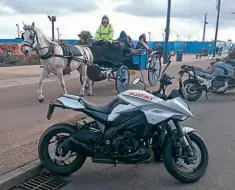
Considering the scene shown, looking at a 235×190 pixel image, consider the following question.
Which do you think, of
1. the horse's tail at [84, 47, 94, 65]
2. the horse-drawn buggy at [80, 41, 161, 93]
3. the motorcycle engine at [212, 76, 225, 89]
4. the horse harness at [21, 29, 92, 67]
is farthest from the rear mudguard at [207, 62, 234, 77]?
the horse harness at [21, 29, 92, 67]

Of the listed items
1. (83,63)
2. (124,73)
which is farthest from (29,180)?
(124,73)

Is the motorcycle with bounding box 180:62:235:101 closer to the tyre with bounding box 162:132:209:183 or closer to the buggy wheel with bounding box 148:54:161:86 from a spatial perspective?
the buggy wheel with bounding box 148:54:161:86

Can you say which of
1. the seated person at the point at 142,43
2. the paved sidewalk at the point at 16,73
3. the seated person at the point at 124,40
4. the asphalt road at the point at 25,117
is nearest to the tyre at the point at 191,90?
the asphalt road at the point at 25,117

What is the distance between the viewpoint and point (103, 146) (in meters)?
4.33

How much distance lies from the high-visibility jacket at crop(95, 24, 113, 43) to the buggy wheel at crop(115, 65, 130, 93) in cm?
114

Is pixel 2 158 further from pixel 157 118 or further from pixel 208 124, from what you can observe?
pixel 208 124

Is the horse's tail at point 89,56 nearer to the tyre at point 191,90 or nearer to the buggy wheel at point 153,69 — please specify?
the buggy wheel at point 153,69

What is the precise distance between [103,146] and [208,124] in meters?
4.09

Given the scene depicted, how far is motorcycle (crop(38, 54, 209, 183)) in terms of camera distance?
420cm

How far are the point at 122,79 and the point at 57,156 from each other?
690 cm

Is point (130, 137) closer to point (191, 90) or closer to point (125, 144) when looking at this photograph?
point (125, 144)

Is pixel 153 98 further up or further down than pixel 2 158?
further up

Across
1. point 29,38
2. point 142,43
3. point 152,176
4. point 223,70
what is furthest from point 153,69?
point 152,176

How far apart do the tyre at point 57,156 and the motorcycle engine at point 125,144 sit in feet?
1.70
